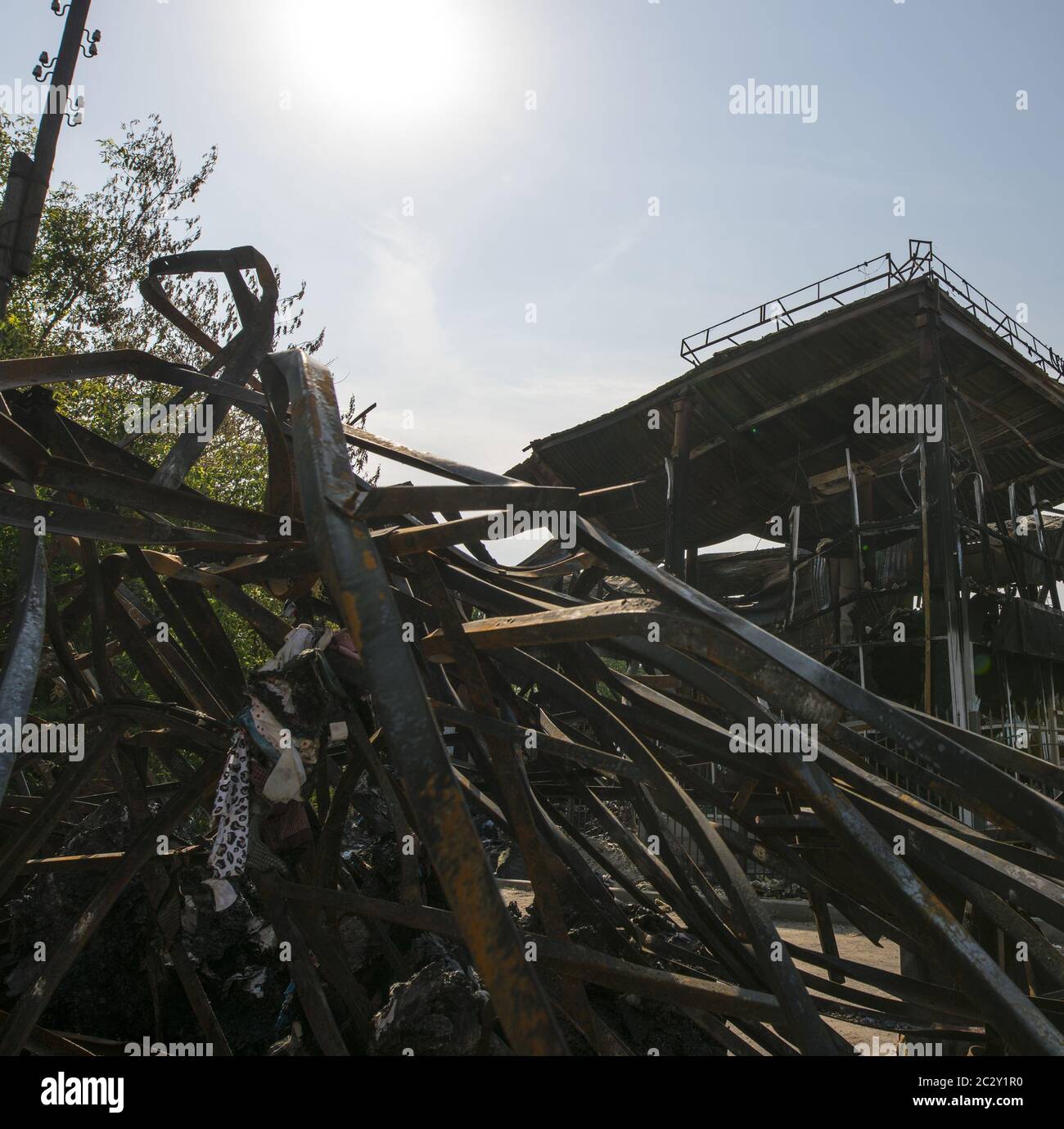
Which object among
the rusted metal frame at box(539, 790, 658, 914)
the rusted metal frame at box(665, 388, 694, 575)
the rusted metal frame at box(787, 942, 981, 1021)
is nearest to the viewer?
the rusted metal frame at box(787, 942, 981, 1021)

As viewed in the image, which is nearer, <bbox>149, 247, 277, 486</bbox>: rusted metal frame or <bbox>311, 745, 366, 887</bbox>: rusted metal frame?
<bbox>311, 745, 366, 887</bbox>: rusted metal frame

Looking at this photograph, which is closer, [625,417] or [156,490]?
[156,490]

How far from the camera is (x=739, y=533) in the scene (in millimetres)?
16578

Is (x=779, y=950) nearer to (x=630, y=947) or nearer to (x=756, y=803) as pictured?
(x=630, y=947)

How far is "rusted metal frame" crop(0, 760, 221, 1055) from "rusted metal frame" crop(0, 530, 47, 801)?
0.87m

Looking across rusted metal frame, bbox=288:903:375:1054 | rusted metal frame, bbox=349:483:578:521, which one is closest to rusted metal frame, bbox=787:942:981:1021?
rusted metal frame, bbox=288:903:375:1054

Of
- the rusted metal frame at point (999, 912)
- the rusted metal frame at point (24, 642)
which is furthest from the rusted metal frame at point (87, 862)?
the rusted metal frame at point (999, 912)

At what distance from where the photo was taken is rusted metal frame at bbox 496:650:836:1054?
6.49ft

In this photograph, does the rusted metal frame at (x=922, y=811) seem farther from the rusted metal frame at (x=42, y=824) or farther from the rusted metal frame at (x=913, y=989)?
the rusted metal frame at (x=42, y=824)

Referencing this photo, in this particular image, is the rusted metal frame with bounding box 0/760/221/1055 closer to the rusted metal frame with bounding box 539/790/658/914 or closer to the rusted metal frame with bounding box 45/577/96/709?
the rusted metal frame with bounding box 45/577/96/709

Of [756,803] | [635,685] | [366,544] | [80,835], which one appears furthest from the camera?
[80,835]
